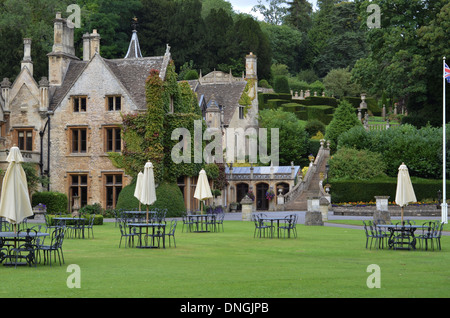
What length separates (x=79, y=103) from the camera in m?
47.8

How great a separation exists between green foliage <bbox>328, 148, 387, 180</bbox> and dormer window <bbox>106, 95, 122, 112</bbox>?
17.8 metres

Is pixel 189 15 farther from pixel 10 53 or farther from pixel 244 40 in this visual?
pixel 10 53

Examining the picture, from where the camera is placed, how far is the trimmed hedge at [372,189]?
166ft

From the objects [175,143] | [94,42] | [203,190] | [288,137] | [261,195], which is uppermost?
[94,42]

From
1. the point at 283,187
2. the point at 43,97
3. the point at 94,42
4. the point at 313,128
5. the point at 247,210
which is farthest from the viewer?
the point at 313,128

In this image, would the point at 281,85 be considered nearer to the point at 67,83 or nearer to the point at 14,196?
the point at 67,83

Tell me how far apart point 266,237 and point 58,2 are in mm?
61804

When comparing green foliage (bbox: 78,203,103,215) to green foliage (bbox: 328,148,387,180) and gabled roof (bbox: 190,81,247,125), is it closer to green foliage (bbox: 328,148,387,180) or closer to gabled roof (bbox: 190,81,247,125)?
green foliage (bbox: 328,148,387,180)

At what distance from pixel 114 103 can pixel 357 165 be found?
19586 mm

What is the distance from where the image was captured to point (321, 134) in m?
78.1

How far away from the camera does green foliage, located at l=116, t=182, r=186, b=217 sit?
139ft

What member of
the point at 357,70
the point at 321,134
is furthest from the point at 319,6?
the point at 357,70

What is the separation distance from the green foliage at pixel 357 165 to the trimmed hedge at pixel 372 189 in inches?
54.4

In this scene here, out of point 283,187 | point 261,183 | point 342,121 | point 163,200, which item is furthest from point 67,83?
point 342,121
